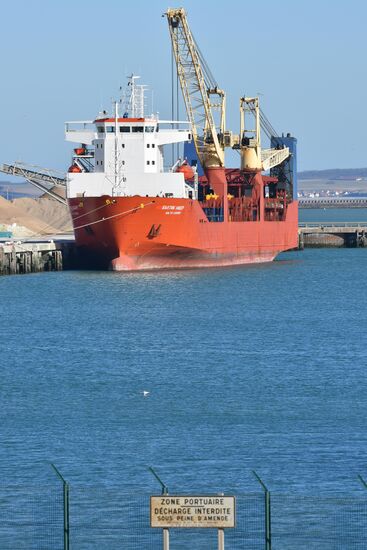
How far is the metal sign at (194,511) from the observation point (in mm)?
20875

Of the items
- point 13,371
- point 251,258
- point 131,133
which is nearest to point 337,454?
point 13,371

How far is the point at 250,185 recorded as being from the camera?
303 ft

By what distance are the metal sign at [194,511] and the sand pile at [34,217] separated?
305 ft

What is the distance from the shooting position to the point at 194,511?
2089 centimetres

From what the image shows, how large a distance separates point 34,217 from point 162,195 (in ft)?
231

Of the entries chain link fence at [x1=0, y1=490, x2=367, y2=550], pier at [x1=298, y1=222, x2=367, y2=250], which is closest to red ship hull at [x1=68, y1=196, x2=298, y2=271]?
pier at [x1=298, y1=222, x2=367, y2=250]

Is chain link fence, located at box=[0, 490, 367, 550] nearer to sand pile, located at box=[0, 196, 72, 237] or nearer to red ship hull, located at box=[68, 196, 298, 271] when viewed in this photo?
red ship hull, located at box=[68, 196, 298, 271]

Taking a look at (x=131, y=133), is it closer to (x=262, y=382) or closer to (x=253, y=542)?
(x=262, y=382)

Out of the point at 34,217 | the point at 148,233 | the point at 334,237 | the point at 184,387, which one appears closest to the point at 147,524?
the point at 184,387

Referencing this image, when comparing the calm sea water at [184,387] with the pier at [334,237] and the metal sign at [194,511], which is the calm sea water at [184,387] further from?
the pier at [334,237]

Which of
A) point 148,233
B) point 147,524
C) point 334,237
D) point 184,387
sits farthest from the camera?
point 334,237

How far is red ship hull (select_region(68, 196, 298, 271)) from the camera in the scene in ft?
253

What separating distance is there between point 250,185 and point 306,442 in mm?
60912

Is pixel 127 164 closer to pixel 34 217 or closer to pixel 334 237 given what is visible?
pixel 334 237
